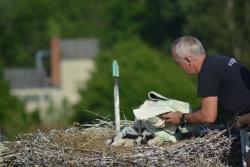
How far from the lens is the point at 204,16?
6512cm

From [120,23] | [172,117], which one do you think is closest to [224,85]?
[172,117]

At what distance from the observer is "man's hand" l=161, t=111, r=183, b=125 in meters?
7.89

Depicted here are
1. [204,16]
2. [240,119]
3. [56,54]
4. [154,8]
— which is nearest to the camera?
[240,119]

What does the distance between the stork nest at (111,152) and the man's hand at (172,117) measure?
223 millimetres

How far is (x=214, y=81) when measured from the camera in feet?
24.9

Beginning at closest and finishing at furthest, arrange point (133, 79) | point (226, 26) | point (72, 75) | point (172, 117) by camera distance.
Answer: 1. point (172, 117)
2. point (133, 79)
3. point (226, 26)
4. point (72, 75)

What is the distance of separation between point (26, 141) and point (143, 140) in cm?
101

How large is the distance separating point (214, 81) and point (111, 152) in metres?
1.02

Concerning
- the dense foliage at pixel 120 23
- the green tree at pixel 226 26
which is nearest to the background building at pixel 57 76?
the dense foliage at pixel 120 23

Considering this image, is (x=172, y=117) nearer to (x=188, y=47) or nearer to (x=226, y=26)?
(x=188, y=47)

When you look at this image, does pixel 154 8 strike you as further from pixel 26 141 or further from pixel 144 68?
pixel 26 141

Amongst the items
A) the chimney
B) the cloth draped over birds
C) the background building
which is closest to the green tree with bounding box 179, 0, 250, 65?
the chimney

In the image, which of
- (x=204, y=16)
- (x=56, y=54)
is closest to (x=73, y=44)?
(x=56, y=54)

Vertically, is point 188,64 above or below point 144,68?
above
